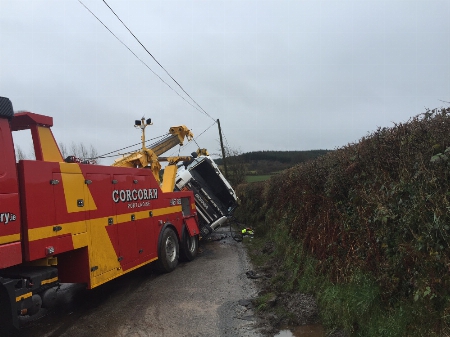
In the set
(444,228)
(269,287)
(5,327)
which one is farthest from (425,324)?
(5,327)

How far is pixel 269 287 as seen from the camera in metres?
7.24

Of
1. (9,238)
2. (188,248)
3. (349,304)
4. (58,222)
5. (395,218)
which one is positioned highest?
(58,222)

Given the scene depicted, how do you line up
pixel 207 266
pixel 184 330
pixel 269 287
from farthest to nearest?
pixel 207 266, pixel 269 287, pixel 184 330

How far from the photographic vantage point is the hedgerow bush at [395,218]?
12.3 ft

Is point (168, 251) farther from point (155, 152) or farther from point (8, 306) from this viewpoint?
point (8, 306)

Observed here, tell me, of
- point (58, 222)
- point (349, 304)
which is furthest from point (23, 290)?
point (349, 304)

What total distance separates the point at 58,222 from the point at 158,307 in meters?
2.31

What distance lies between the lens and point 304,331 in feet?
16.9

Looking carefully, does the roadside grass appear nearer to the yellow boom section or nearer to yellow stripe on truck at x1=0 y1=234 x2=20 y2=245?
yellow stripe on truck at x1=0 y1=234 x2=20 y2=245

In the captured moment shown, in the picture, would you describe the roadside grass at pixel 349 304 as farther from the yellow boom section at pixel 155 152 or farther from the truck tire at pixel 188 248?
the yellow boom section at pixel 155 152

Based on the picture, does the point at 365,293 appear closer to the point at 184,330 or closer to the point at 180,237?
the point at 184,330

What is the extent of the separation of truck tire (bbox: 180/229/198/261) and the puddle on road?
5.47 m

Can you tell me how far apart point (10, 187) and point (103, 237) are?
2.09 meters

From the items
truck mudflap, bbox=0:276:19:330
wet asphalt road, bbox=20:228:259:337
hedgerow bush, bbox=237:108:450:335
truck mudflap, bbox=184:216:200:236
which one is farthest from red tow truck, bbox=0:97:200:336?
hedgerow bush, bbox=237:108:450:335
